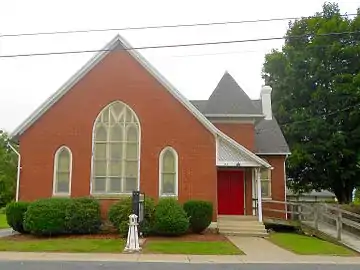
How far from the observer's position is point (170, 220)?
62.7ft

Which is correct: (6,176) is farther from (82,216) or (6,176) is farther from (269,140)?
(82,216)

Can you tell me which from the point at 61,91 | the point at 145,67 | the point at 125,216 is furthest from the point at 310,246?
the point at 61,91

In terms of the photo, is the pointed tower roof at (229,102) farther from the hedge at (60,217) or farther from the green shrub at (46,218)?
the green shrub at (46,218)

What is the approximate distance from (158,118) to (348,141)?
54.1ft

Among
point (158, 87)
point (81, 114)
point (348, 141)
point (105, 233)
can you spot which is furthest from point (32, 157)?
point (348, 141)

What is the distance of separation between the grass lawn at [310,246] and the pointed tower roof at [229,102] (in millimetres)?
8338

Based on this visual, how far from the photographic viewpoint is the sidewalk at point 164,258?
13203mm

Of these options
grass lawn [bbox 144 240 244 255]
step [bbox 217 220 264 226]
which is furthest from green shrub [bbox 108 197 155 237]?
step [bbox 217 220 264 226]

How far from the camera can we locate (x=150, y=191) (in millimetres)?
21562

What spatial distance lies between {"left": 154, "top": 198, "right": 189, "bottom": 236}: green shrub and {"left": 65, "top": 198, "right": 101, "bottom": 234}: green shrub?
2.68 m

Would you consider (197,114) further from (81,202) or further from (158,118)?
(81,202)

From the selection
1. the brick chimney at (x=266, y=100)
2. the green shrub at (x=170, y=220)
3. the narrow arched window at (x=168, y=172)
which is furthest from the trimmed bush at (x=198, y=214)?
the brick chimney at (x=266, y=100)

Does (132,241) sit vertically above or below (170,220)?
below

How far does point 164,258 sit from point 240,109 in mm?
14430
